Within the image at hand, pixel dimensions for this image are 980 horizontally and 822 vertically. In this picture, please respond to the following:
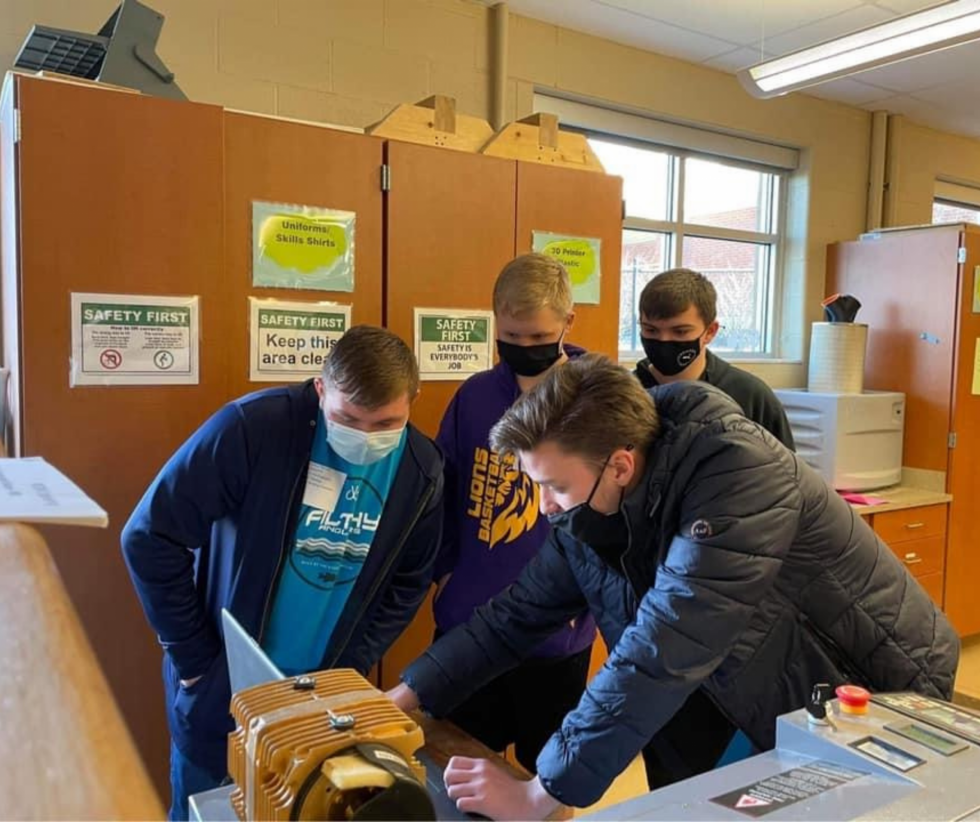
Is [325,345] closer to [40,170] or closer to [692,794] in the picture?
[40,170]

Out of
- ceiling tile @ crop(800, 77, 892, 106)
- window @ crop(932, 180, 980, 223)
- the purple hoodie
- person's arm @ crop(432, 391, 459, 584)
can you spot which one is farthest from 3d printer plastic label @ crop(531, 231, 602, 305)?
window @ crop(932, 180, 980, 223)

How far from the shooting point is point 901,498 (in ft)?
12.4

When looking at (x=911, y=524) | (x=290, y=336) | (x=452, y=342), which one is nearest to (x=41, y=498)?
(x=290, y=336)

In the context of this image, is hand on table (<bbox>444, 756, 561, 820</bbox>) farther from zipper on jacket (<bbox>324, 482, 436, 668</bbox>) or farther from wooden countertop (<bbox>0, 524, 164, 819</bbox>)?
wooden countertop (<bbox>0, 524, 164, 819</bbox>)

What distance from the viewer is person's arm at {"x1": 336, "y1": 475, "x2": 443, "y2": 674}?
5.19ft

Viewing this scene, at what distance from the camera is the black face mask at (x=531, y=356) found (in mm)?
1747

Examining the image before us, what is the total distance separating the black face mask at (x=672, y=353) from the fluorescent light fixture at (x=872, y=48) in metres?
1.14

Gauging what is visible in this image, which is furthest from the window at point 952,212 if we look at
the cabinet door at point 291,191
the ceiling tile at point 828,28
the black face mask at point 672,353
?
the cabinet door at point 291,191

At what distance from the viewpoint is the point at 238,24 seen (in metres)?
2.65

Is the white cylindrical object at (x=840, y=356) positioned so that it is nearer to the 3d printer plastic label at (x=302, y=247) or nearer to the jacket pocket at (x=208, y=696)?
the 3d printer plastic label at (x=302, y=247)

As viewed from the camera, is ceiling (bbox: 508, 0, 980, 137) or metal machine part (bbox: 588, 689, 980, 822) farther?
ceiling (bbox: 508, 0, 980, 137)

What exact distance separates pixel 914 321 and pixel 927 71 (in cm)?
117

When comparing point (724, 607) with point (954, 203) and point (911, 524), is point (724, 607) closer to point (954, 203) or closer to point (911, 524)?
point (911, 524)

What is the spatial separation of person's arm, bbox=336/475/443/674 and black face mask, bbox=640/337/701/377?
0.77 meters
